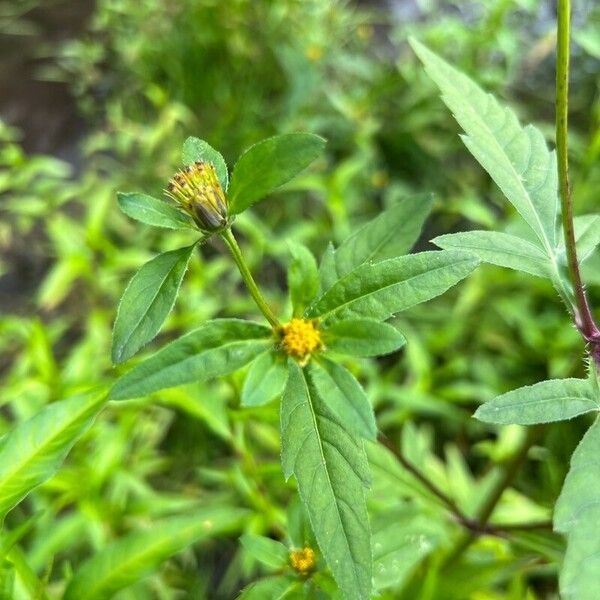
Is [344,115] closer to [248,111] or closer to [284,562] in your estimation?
[248,111]

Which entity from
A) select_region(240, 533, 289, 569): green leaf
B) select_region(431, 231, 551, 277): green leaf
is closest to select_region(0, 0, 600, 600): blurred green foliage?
select_region(240, 533, 289, 569): green leaf

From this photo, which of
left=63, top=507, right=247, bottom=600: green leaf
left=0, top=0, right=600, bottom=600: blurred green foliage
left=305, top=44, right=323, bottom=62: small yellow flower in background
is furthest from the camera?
left=305, top=44, right=323, bottom=62: small yellow flower in background

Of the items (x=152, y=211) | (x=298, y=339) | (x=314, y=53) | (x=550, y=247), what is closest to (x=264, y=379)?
(x=298, y=339)

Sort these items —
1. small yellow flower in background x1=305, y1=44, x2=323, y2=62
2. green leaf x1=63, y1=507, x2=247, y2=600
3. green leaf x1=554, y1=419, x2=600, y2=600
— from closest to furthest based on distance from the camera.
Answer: green leaf x1=554, y1=419, x2=600, y2=600, green leaf x1=63, y1=507, x2=247, y2=600, small yellow flower in background x1=305, y1=44, x2=323, y2=62

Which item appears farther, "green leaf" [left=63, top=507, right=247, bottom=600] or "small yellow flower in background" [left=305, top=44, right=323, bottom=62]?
"small yellow flower in background" [left=305, top=44, right=323, bottom=62]

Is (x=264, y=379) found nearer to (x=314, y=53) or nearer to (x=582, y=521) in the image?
(x=582, y=521)

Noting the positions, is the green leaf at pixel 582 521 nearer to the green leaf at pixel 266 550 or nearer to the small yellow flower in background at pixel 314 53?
the green leaf at pixel 266 550

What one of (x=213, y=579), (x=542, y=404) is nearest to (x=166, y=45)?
(x=213, y=579)

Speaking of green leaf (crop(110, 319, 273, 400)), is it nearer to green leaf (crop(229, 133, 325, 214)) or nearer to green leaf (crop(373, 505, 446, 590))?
green leaf (crop(229, 133, 325, 214))
